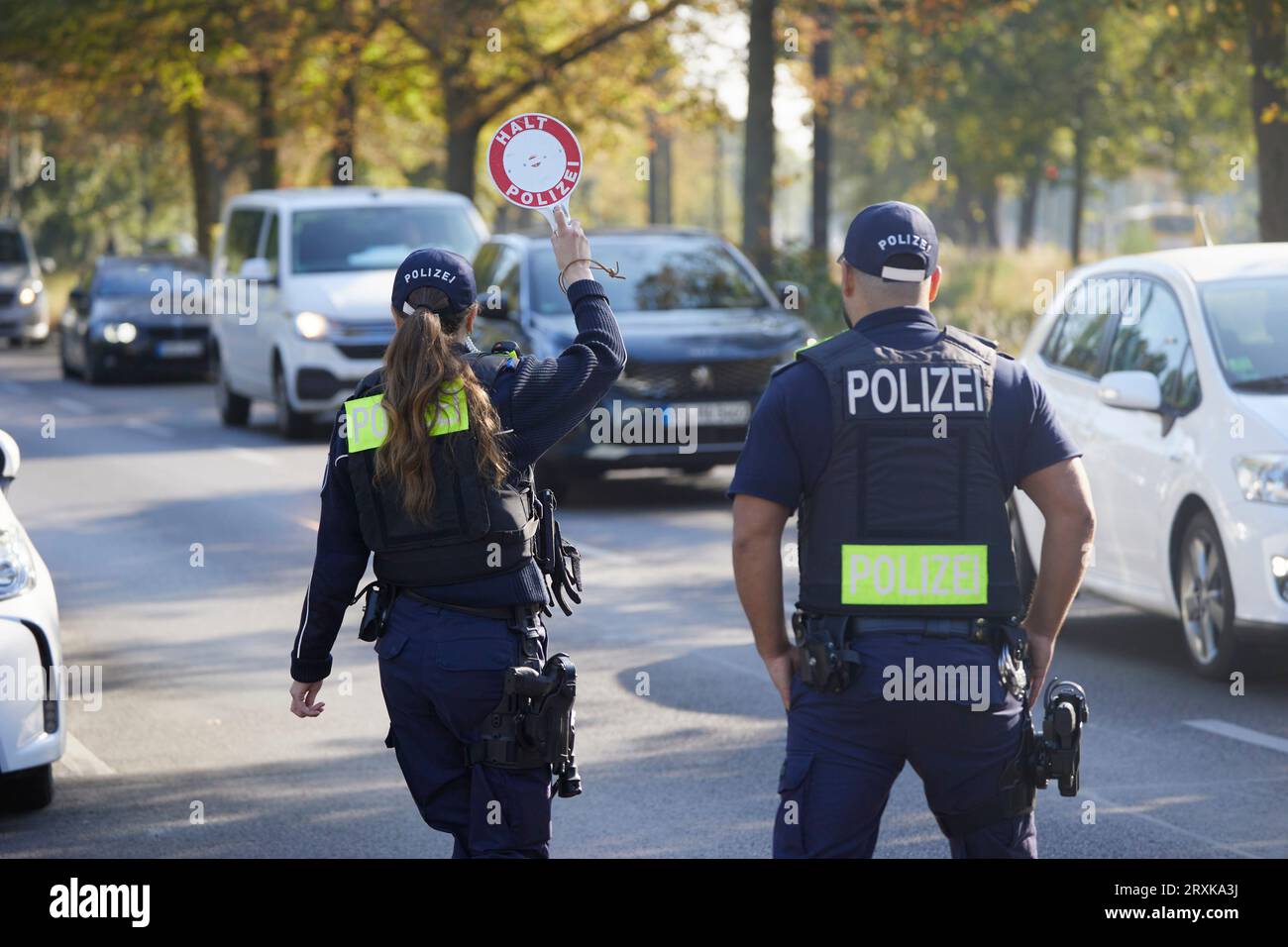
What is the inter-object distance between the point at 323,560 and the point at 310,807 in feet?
7.11

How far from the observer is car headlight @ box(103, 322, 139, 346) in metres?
27.0

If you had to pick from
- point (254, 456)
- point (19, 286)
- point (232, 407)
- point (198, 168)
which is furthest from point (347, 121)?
point (254, 456)

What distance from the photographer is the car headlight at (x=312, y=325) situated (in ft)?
61.2

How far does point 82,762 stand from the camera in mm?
7227

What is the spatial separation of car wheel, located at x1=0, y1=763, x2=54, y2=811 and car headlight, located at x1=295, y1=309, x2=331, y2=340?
1232 cm

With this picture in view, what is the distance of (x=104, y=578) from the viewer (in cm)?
1133

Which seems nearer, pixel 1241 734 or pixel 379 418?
pixel 379 418

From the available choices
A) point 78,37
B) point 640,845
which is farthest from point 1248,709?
point 78,37

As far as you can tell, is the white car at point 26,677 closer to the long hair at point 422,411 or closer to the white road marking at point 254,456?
the long hair at point 422,411

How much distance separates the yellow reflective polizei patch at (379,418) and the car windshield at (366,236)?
15001 millimetres

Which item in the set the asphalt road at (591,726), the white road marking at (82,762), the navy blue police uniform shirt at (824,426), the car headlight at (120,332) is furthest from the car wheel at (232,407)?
the navy blue police uniform shirt at (824,426)

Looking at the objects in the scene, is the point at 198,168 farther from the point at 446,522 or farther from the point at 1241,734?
the point at 446,522

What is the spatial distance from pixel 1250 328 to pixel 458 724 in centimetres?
507
